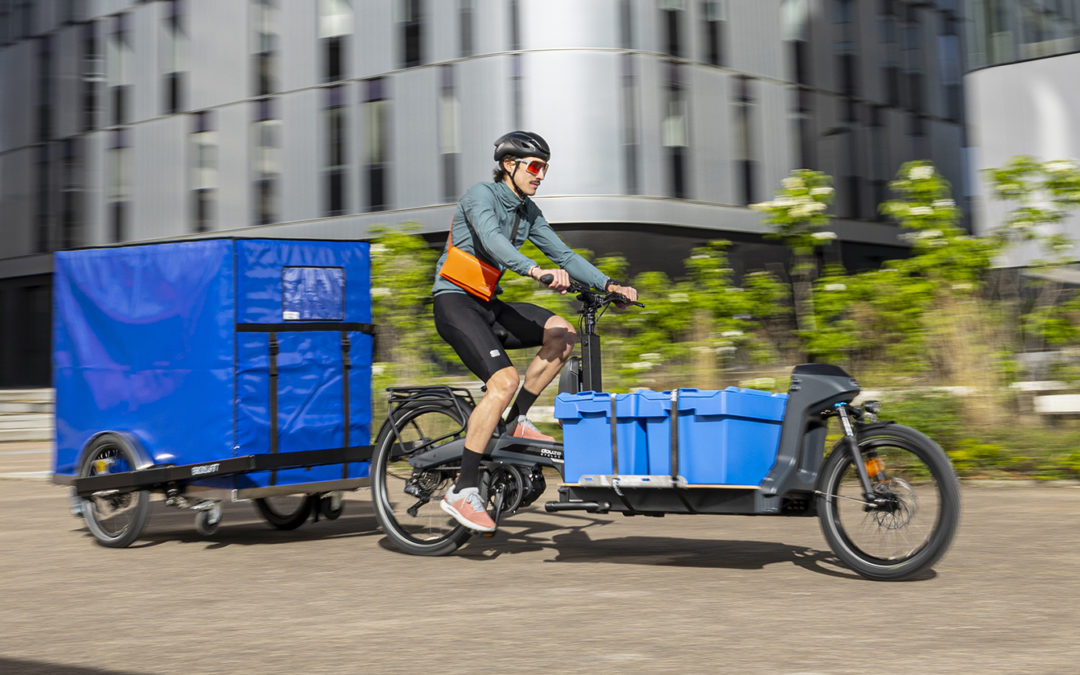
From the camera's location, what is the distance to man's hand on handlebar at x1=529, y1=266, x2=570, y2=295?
6.39 metres

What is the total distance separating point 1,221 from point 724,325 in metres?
30.1

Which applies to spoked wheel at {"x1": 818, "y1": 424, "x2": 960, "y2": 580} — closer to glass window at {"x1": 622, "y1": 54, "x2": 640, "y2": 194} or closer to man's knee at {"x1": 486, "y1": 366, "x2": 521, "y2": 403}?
man's knee at {"x1": 486, "y1": 366, "x2": 521, "y2": 403}

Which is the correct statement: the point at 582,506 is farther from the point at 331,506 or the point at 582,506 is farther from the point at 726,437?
the point at 331,506

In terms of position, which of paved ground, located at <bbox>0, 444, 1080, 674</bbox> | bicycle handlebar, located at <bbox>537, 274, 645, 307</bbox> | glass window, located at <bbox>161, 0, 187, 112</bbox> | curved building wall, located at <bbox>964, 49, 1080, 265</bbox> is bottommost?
paved ground, located at <bbox>0, 444, 1080, 674</bbox>

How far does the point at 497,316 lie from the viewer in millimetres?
7141

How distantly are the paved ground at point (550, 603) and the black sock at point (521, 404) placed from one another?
760 mm

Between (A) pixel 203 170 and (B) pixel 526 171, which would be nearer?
(B) pixel 526 171

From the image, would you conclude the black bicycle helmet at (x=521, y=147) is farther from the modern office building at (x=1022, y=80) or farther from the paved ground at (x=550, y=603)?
the modern office building at (x=1022, y=80)

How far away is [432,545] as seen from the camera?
7.13 meters

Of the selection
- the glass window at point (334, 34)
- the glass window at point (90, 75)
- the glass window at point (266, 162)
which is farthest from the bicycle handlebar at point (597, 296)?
the glass window at point (90, 75)

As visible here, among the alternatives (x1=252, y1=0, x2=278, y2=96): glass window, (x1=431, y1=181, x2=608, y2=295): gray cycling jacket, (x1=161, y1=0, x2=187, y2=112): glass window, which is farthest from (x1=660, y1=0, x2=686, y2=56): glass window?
(x1=431, y1=181, x2=608, y2=295): gray cycling jacket

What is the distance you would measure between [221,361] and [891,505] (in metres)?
3.87

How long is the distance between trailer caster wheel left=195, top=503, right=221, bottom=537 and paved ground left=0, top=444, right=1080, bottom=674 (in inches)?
6.4

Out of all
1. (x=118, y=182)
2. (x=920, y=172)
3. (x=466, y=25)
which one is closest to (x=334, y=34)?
(x=466, y=25)
